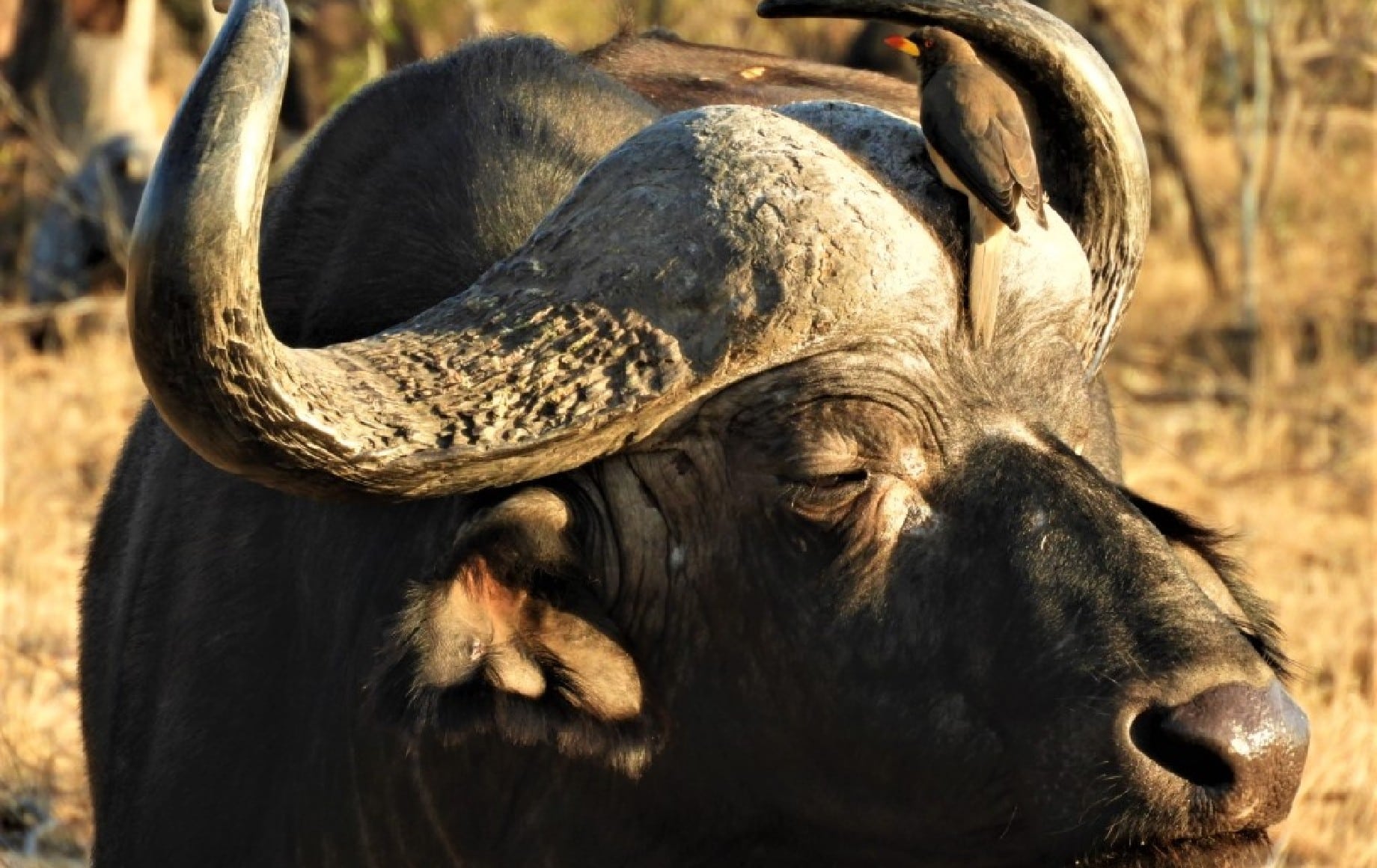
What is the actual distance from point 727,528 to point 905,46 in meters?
0.93

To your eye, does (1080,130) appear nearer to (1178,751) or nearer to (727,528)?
(727,528)

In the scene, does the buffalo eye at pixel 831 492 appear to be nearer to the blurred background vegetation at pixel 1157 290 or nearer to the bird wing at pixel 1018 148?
the bird wing at pixel 1018 148

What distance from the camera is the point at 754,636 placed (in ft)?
10.4

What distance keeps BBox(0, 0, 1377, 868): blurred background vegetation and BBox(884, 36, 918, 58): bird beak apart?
1061 mm

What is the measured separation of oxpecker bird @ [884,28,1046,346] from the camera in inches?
123

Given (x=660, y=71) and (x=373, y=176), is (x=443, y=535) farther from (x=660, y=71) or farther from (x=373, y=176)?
(x=660, y=71)

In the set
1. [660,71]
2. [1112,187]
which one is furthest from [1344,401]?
[1112,187]

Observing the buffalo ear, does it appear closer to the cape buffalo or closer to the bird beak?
the cape buffalo

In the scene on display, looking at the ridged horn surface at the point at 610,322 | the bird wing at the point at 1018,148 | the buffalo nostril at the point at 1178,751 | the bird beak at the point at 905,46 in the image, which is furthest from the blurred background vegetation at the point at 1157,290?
the buffalo nostril at the point at 1178,751

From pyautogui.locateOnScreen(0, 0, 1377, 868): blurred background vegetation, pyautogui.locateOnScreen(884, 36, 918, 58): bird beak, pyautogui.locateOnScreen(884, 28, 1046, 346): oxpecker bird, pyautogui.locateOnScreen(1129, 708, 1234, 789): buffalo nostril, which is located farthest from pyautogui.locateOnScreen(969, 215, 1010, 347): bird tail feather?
pyautogui.locateOnScreen(0, 0, 1377, 868): blurred background vegetation

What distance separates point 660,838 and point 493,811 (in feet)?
0.95

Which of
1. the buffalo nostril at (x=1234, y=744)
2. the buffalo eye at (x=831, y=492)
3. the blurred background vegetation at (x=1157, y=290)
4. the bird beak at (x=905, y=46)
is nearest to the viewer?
the buffalo nostril at (x=1234, y=744)

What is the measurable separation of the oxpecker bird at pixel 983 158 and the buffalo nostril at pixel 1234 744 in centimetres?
71

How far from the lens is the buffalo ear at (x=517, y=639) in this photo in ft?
10.1
